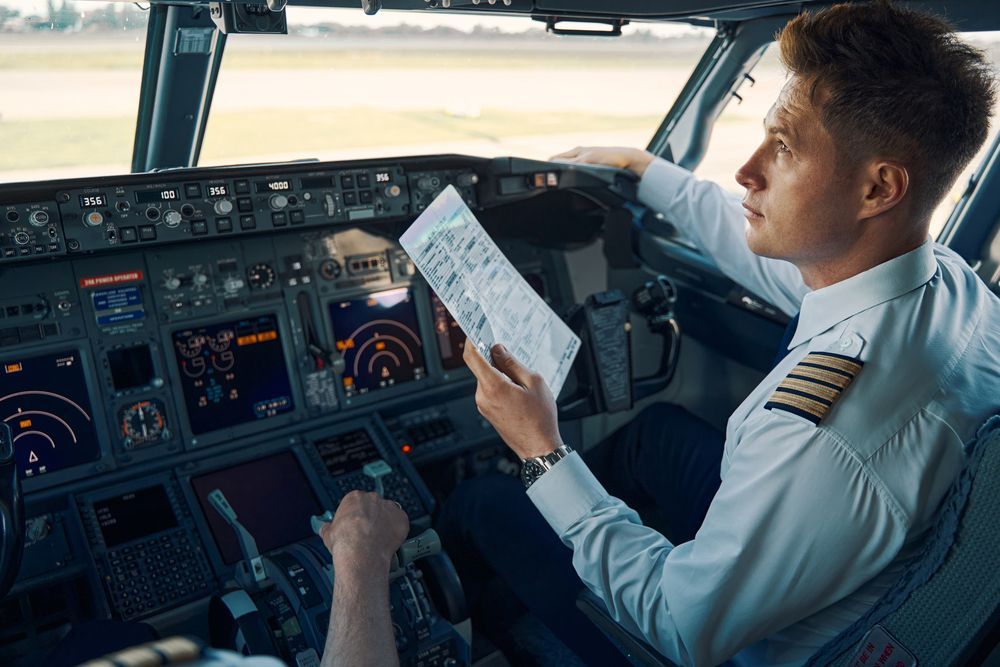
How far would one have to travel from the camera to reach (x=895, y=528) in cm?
110

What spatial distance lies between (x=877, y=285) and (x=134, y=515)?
1857 mm

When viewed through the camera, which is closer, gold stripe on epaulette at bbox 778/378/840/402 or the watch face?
gold stripe on epaulette at bbox 778/378/840/402

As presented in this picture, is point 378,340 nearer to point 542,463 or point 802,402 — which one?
point 542,463

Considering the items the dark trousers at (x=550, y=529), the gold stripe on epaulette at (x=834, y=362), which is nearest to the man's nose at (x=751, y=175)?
the gold stripe on epaulette at (x=834, y=362)

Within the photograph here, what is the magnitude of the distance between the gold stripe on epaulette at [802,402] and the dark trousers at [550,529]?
2.33 feet

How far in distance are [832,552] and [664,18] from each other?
1748 millimetres

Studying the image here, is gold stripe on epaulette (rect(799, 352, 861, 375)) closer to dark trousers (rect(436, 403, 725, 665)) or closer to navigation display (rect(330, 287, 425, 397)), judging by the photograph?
dark trousers (rect(436, 403, 725, 665))

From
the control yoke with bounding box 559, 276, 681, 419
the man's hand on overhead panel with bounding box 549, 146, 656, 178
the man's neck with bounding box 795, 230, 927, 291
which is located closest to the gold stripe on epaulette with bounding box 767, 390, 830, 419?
the man's neck with bounding box 795, 230, 927, 291

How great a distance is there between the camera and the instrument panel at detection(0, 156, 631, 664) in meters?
1.94

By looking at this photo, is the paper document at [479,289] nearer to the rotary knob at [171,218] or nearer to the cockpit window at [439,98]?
the rotary knob at [171,218]

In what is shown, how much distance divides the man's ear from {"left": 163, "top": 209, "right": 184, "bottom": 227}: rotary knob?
1.63 metres

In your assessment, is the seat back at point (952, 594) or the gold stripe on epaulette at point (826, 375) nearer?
the seat back at point (952, 594)

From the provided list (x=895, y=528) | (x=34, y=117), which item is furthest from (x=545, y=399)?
(x=34, y=117)

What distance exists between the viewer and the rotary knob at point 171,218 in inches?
78.5
